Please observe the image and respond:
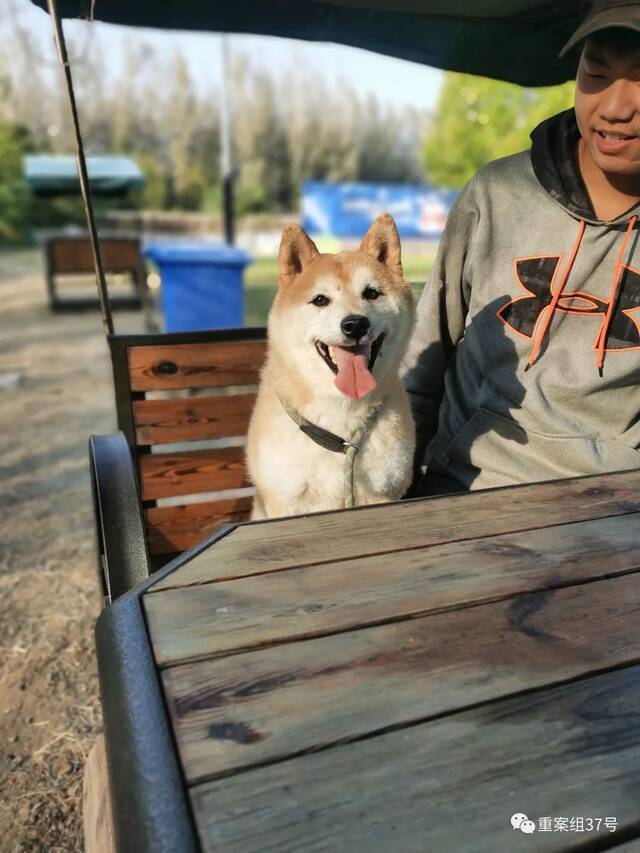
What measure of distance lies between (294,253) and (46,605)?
205 cm

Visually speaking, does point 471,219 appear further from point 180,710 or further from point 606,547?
point 180,710

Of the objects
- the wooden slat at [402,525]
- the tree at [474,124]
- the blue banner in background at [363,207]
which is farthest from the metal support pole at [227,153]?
the wooden slat at [402,525]

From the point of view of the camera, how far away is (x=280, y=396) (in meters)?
1.95

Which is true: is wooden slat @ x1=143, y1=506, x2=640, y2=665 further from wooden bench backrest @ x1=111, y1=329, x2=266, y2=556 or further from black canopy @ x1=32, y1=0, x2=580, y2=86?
black canopy @ x1=32, y1=0, x2=580, y2=86

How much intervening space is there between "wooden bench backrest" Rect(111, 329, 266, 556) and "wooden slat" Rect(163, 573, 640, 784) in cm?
129

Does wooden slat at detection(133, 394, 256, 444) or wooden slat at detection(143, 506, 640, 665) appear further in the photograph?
wooden slat at detection(133, 394, 256, 444)

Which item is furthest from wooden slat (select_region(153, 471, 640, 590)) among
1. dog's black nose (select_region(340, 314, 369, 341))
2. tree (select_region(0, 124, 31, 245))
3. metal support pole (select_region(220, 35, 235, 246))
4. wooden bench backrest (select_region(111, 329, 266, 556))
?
tree (select_region(0, 124, 31, 245))

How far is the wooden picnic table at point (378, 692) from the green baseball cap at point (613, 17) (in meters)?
1.18

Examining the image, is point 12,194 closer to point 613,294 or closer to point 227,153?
point 227,153

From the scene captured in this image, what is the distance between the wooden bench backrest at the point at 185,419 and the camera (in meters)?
2.08

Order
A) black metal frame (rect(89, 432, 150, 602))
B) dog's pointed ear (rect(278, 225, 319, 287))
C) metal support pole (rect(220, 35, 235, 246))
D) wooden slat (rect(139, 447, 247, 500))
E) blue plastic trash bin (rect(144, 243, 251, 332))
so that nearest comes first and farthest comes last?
black metal frame (rect(89, 432, 150, 602)) < dog's pointed ear (rect(278, 225, 319, 287)) < wooden slat (rect(139, 447, 247, 500)) < blue plastic trash bin (rect(144, 243, 251, 332)) < metal support pole (rect(220, 35, 235, 246))

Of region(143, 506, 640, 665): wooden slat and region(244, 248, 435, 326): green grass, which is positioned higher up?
region(143, 506, 640, 665): wooden slat

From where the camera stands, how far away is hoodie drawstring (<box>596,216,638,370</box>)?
1755 millimetres

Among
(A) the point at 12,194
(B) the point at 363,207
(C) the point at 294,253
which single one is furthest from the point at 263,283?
(A) the point at 12,194
